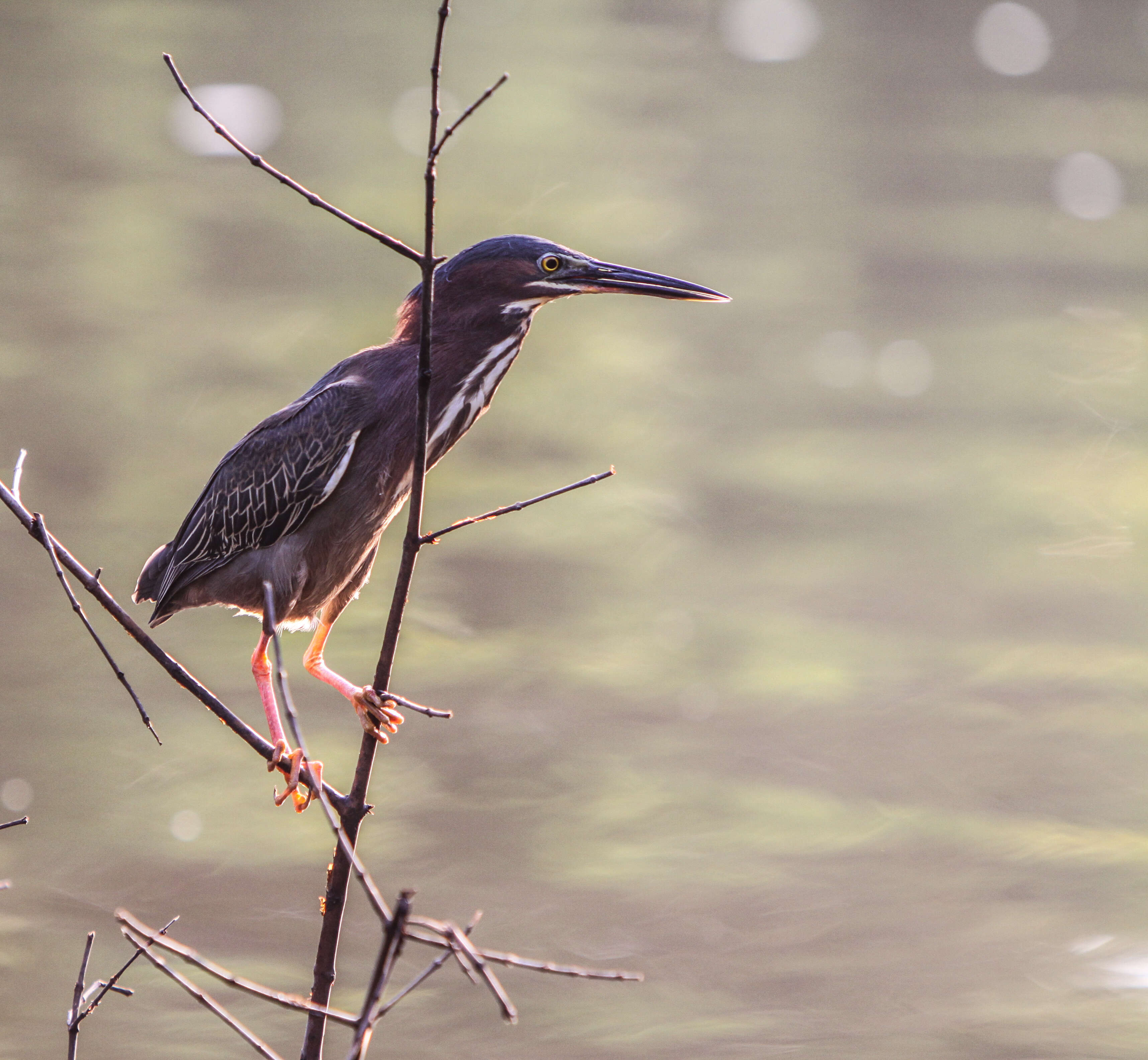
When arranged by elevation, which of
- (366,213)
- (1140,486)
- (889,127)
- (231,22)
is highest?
(231,22)

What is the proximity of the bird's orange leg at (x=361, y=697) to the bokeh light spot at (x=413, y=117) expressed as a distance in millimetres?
8128

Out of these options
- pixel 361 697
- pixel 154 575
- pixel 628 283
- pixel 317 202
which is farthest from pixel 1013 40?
pixel 317 202

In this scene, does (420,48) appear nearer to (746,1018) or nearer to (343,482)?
(746,1018)

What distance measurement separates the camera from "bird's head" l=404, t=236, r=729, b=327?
2297 millimetres

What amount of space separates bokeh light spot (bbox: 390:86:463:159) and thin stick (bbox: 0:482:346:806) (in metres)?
8.65

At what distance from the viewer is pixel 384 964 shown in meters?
1.30

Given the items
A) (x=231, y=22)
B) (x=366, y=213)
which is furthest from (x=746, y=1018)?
(x=231, y=22)

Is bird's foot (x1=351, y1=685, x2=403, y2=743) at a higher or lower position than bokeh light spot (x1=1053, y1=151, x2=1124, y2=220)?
lower

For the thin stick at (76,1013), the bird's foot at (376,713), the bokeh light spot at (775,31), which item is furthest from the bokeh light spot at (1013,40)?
the thin stick at (76,1013)

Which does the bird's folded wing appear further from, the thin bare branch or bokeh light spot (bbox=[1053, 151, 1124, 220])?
bokeh light spot (bbox=[1053, 151, 1124, 220])

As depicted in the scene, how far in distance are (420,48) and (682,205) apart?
2.82 m

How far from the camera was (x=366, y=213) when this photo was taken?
9.53 m

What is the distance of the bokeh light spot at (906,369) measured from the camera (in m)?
9.09

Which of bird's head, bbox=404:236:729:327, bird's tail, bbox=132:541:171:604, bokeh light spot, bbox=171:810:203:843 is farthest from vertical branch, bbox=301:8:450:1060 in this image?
bokeh light spot, bbox=171:810:203:843
